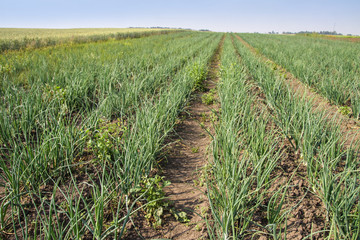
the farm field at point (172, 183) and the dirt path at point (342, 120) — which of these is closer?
the farm field at point (172, 183)

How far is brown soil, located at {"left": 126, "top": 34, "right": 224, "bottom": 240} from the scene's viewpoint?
1.51m

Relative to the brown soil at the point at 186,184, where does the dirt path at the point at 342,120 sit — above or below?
above

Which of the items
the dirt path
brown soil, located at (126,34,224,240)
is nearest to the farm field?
brown soil, located at (126,34,224,240)

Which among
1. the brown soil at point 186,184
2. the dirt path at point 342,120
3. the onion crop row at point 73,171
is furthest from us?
the dirt path at point 342,120

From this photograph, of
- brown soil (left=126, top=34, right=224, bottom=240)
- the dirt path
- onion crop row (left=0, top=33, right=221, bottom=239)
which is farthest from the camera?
the dirt path

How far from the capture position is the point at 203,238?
1439 millimetres

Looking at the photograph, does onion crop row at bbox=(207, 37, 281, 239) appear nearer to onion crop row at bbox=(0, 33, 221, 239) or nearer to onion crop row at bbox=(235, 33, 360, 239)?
onion crop row at bbox=(235, 33, 360, 239)

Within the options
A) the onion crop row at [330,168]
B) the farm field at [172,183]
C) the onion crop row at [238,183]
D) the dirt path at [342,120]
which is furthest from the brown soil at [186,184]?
the dirt path at [342,120]

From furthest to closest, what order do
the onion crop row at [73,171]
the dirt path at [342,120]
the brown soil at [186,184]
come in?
1. the dirt path at [342,120]
2. the brown soil at [186,184]
3. the onion crop row at [73,171]

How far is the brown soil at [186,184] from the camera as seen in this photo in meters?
1.51

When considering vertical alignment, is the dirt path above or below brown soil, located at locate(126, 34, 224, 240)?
above

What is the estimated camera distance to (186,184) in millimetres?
2023

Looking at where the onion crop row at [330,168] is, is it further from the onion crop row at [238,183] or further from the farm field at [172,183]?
the onion crop row at [238,183]

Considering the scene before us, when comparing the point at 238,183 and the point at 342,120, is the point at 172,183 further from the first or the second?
the point at 342,120
